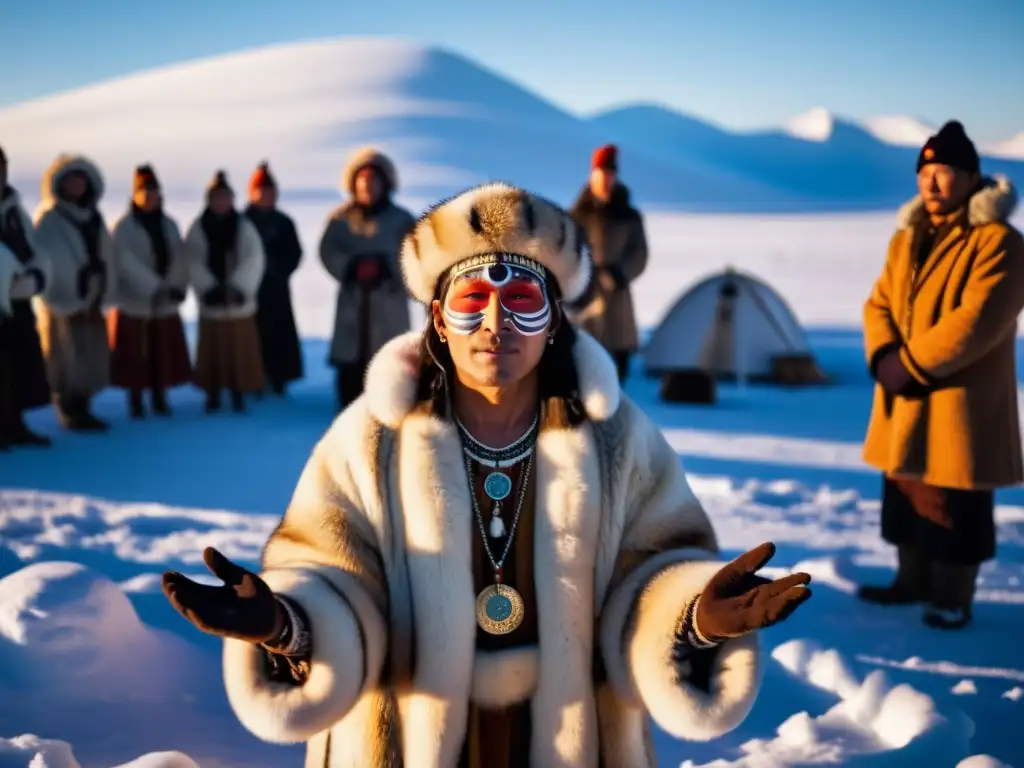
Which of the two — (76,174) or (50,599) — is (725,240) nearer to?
(76,174)

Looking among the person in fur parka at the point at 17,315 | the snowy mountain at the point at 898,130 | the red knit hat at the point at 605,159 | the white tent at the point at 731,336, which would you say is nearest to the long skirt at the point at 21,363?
the person in fur parka at the point at 17,315

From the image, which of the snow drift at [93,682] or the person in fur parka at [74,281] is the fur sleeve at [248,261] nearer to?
the person in fur parka at [74,281]

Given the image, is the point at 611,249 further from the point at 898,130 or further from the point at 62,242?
the point at 898,130

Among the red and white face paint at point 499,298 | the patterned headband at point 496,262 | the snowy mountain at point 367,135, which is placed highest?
the snowy mountain at point 367,135

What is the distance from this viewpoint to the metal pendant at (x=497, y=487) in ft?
5.84

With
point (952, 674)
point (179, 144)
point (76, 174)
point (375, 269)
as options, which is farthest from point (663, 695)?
point (179, 144)

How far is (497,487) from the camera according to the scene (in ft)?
5.84

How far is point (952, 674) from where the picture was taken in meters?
3.17

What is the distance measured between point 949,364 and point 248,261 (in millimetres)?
5009

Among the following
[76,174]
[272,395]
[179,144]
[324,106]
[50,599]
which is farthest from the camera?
[324,106]

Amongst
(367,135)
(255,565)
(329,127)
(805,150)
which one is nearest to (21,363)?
(255,565)

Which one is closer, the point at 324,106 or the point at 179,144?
the point at 179,144

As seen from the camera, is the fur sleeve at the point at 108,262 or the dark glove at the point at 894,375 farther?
the fur sleeve at the point at 108,262

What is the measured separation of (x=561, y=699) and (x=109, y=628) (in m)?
1.92
